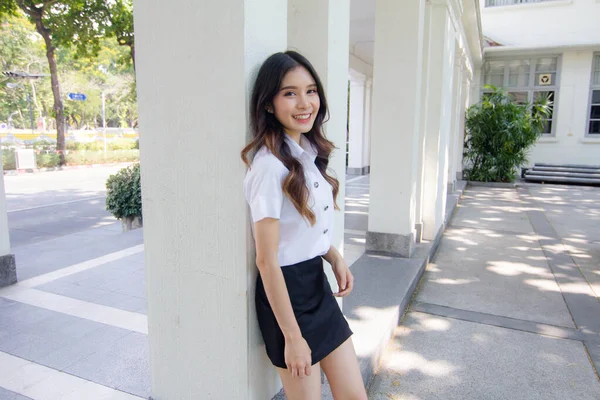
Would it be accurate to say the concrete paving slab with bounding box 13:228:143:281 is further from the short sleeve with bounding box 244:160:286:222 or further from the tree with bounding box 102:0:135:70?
the tree with bounding box 102:0:135:70

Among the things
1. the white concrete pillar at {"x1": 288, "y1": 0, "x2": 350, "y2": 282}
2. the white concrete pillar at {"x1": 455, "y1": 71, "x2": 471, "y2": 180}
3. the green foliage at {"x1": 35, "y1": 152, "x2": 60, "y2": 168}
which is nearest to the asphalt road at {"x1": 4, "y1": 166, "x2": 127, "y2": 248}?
the green foliage at {"x1": 35, "y1": 152, "x2": 60, "y2": 168}

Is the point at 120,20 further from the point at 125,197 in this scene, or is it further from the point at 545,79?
the point at 545,79

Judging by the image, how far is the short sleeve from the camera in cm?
137

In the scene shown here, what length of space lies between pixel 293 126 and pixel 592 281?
14.1 ft

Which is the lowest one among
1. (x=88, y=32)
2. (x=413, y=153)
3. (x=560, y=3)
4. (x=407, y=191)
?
(x=407, y=191)

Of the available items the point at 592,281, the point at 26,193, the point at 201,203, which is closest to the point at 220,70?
the point at 201,203

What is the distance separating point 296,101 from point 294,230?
451 millimetres

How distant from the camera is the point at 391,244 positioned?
459cm

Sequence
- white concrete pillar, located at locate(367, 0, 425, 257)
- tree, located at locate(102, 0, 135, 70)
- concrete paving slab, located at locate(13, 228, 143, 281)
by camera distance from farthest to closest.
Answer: tree, located at locate(102, 0, 135, 70) < concrete paving slab, located at locate(13, 228, 143, 281) < white concrete pillar, located at locate(367, 0, 425, 257)

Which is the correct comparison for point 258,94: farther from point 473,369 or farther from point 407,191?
point 407,191

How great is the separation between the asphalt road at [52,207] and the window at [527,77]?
41.5 feet

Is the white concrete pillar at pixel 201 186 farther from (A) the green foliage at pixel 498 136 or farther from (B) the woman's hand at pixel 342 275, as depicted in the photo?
(A) the green foliage at pixel 498 136

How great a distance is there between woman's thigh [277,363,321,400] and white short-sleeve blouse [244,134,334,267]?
1.35ft

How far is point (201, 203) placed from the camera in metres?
1.66
